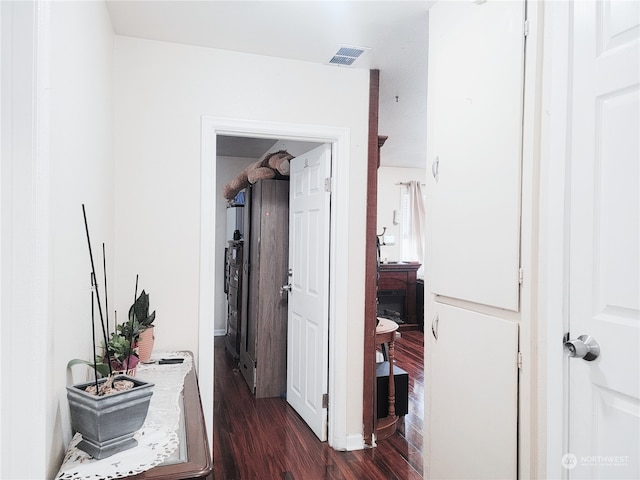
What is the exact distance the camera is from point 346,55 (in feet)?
8.48

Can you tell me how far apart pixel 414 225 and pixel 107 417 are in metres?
6.36

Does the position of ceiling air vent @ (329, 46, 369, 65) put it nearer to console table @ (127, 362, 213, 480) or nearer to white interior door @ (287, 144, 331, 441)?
white interior door @ (287, 144, 331, 441)

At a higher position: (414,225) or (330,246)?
(414,225)

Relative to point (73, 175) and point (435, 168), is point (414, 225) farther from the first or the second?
point (73, 175)

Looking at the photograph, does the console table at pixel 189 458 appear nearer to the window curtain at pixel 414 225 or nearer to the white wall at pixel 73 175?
the white wall at pixel 73 175

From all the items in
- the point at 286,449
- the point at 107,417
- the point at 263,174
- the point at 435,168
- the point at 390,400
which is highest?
the point at 263,174

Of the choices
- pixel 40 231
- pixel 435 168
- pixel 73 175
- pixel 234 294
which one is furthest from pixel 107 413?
pixel 234 294

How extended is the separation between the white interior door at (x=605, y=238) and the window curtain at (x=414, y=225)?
5.74m

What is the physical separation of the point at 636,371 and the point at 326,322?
1888mm

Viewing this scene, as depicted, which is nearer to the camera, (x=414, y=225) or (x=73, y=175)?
(x=73, y=175)

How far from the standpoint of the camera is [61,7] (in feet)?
4.08

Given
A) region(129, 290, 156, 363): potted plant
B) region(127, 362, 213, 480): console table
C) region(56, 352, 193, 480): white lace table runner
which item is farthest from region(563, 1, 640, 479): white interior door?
region(129, 290, 156, 363): potted plant

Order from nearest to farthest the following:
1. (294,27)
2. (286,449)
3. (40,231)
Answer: (40,231)
(294,27)
(286,449)

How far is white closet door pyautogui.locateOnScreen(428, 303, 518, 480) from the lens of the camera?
1537mm
